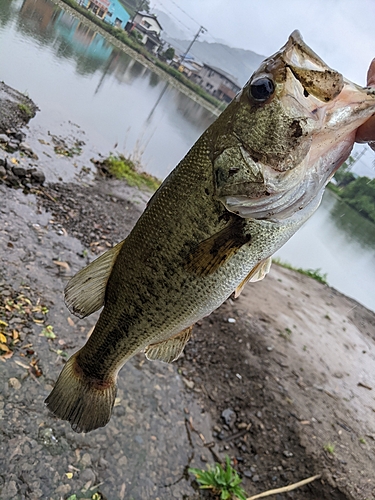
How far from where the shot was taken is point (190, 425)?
450 centimetres

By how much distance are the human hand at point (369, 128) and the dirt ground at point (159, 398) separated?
337cm

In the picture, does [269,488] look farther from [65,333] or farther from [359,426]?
[65,333]

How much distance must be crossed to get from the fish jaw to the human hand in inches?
1.1

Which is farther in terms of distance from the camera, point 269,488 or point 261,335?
point 261,335

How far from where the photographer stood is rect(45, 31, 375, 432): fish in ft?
4.83

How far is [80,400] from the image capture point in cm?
209

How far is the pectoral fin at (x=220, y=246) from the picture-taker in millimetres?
1692

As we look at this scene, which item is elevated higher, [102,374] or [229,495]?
[102,374]

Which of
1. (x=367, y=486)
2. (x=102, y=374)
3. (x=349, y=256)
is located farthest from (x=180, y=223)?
(x=349, y=256)

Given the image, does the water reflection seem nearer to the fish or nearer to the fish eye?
the fish

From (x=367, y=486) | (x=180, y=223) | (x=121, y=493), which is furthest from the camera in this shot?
(x=367, y=486)

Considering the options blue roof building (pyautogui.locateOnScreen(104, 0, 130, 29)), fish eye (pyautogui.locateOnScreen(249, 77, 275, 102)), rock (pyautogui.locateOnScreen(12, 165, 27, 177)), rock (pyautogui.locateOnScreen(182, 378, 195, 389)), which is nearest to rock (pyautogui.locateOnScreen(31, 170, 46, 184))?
rock (pyautogui.locateOnScreen(12, 165, 27, 177))

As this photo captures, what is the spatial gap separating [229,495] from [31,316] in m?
2.83

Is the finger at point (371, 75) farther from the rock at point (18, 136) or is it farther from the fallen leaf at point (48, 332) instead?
the rock at point (18, 136)
